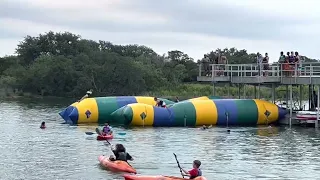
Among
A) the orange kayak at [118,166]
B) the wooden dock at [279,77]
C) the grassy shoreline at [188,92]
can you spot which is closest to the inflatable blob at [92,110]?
the wooden dock at [279,77]

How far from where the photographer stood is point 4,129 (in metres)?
47.7

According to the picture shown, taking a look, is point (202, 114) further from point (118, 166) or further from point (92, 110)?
point (118, 166)

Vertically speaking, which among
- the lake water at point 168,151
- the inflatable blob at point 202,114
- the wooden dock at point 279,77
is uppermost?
the wooden dock at point 279,77

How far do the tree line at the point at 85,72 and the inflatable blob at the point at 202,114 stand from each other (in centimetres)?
4433

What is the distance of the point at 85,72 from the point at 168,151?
77029 mm

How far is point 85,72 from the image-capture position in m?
111

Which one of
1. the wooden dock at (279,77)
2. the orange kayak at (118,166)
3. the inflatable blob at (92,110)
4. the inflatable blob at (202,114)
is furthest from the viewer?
the inflatable blob at (92,110)

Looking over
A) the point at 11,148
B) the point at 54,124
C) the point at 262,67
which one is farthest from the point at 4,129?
the point at 262,67

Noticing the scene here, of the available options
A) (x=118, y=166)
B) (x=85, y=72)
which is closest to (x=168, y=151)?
(x=118, y=166)

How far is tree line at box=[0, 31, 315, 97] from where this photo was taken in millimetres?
108438

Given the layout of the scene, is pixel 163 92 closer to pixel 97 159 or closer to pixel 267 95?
pixel 267 95

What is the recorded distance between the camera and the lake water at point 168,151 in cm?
2866

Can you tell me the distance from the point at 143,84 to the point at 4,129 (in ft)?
206

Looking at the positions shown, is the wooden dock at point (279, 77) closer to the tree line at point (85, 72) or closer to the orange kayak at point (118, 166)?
the orange kayak at point (118, 166)
